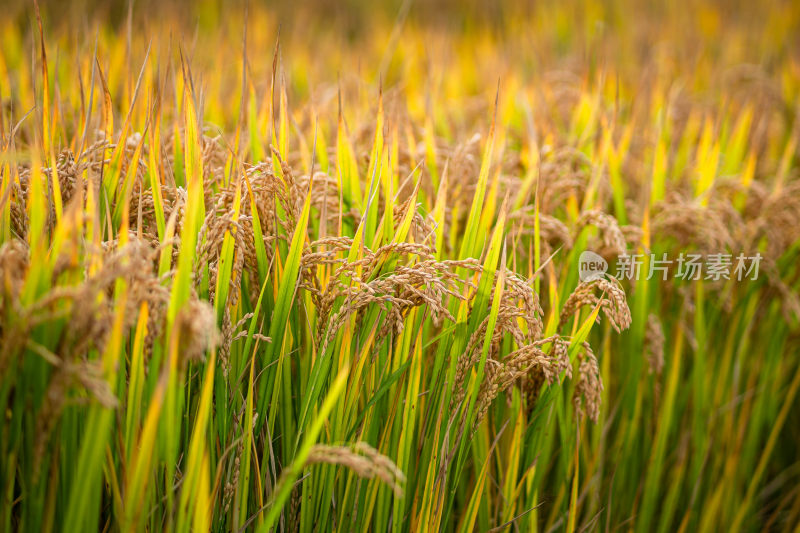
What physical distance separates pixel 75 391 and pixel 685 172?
85.4 inches

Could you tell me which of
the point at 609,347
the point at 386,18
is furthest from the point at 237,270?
the point at 386,18

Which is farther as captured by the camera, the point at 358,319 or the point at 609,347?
the point at 609,347

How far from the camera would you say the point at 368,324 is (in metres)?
1.15

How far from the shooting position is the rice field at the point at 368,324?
0.89 meters

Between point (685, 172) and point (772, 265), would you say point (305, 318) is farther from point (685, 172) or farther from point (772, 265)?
point (685, 172)

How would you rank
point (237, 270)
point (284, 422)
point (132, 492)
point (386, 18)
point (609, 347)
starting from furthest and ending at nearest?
point (386, 18) < point (609, 347) < point (284, 422) < point (237, 270) < point (132, 492)

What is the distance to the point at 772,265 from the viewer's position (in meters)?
1.74

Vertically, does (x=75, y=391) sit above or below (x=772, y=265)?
below

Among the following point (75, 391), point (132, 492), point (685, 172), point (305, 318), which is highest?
point (685, 172)

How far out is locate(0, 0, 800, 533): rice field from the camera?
2.91 feet

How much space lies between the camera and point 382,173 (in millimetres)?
1378

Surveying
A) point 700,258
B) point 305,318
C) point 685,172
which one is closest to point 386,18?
point 685,172

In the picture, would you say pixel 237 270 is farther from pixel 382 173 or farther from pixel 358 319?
pixel 382 173

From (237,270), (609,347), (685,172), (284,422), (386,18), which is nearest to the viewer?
(237,270)
